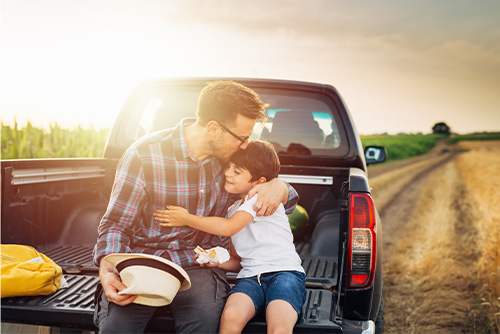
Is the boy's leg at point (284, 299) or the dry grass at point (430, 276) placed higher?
the boy's leg at point (284, 299)

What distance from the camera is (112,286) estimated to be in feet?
7.70

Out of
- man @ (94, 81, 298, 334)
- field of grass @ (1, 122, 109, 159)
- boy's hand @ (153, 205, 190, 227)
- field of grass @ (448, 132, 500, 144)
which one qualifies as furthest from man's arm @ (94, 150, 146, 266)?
field of grass @ (448, 132, 500, 144)

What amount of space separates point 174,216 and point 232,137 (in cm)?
51

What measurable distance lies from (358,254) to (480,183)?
70.6 ft

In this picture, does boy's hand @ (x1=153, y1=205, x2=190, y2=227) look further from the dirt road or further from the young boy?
the dirt road

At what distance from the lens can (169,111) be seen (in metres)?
4.20

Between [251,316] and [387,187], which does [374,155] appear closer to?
[251,316]

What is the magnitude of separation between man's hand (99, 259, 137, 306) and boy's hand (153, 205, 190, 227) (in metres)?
0.34

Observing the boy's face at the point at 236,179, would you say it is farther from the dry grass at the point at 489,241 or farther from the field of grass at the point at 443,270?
the dry grass at the point at 489,241

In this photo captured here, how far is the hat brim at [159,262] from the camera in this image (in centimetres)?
227

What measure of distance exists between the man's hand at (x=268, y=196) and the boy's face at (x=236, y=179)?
65 millimetres

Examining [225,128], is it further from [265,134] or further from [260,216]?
[265,134]

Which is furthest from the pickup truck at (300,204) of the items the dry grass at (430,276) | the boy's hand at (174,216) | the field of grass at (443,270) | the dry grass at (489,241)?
the dry grass at (489,241)

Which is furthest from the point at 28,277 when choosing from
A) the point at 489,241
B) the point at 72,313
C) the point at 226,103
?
the point at 489,241
